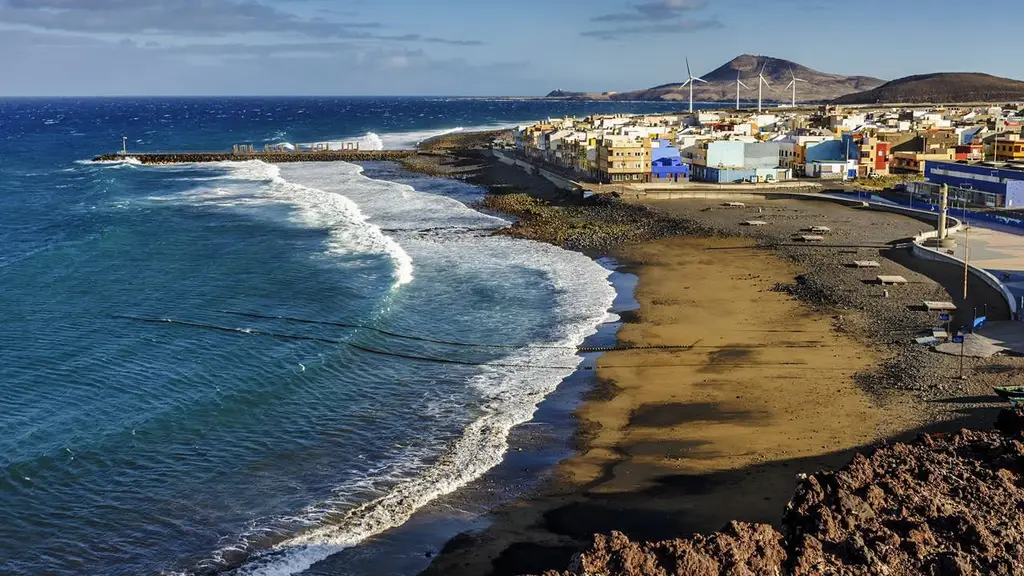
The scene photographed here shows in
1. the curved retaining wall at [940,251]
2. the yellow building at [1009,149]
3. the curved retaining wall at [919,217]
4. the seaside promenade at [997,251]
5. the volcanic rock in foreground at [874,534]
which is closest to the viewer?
the volcanic rock in foreground at [874,534]

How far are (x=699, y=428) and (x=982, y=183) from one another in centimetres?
4414

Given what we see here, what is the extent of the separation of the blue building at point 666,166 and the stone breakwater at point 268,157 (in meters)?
46.0

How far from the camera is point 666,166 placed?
81688mm

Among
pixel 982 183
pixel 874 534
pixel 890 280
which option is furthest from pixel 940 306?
pixel 982 183

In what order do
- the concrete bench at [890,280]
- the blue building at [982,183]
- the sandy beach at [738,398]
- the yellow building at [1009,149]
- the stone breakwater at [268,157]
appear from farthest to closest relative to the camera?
the stone breakwater at [268,157], the yellow building at [1009,149], the blue building at [982,183], the concrete bench at [890,280], the sandy beach at [738,398]

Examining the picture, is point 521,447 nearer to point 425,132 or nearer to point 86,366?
point 86,366

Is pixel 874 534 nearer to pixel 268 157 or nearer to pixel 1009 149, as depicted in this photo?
pixel 1009 149

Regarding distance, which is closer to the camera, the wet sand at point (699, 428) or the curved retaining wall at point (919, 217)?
the wet sand at point (699, 428)

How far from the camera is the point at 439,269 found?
49.9 metres

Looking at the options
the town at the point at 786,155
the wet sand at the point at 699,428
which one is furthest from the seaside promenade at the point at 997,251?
the town at the point at 786,155

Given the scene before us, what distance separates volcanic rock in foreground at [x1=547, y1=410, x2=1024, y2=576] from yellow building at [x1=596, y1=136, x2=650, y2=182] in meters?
62.8

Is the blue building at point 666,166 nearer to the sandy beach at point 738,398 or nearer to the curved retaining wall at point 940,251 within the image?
the curved retaining wall at point 940,251

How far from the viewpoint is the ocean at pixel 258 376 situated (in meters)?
21.7

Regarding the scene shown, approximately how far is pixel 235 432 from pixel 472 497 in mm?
8543
